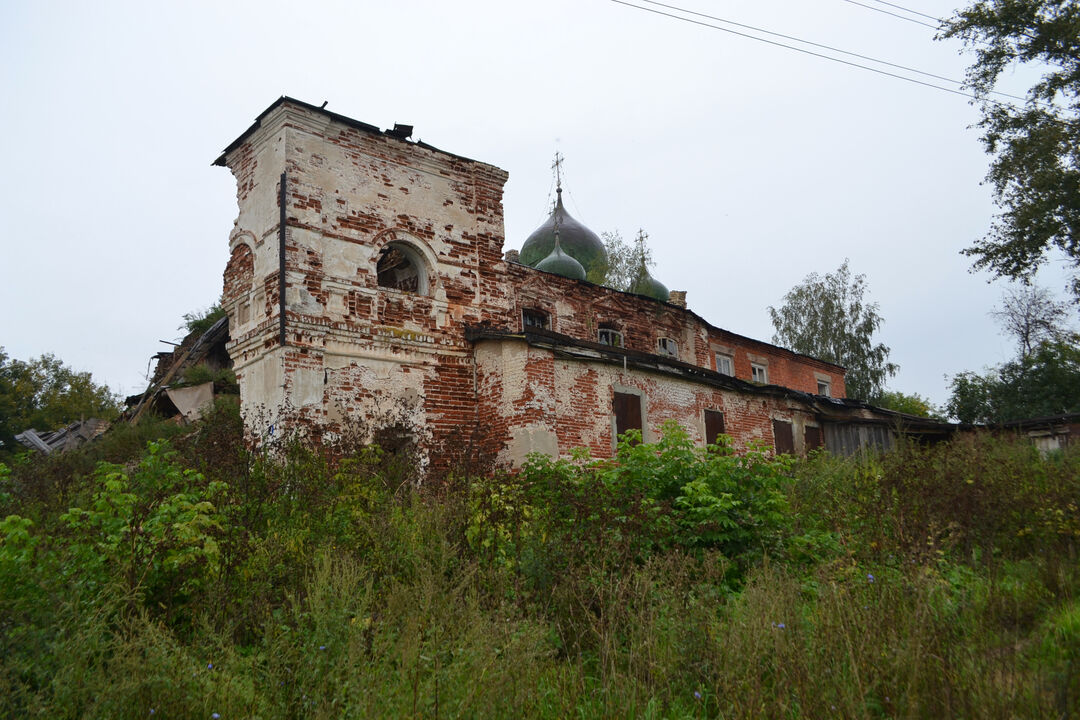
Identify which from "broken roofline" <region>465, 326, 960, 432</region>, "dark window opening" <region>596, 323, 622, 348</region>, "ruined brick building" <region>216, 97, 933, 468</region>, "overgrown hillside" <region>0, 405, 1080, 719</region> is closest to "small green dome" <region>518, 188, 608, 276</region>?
"dark window opening" <region>596, 323, 622, 348</region>

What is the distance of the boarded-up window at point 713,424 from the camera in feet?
57.5

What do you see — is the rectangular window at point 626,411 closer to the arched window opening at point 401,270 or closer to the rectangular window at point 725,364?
the arched window opening at point 401,270

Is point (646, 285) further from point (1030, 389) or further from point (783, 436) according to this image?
point (1030, 389)

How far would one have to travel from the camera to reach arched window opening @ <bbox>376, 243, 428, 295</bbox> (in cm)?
1499

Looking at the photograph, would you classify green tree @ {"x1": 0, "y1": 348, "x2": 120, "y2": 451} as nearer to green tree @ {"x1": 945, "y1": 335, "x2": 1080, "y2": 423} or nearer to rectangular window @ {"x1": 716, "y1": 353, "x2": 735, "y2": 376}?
rectangular window @ {"x1": 716, "y1": 353, "x2": 735, "y2": 376}

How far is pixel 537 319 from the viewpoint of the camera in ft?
62.1

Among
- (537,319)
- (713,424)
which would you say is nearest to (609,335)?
(537,319)

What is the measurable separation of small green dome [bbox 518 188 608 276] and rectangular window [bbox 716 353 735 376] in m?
6.38

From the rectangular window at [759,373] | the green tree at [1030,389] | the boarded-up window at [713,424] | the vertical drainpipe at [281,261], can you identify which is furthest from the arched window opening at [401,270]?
the green tree at [1030,389]

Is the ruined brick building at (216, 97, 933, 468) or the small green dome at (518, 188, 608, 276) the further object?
the small green dome at (518, 188, 608, 276)

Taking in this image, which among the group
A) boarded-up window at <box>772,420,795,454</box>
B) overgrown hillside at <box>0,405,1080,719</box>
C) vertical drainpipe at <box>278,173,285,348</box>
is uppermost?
vertical drainpipe at <box>278,173,285,348</box>

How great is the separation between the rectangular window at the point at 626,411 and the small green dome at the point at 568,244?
1425 cm

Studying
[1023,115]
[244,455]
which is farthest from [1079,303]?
[244,455]

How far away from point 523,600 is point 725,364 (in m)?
21.4
